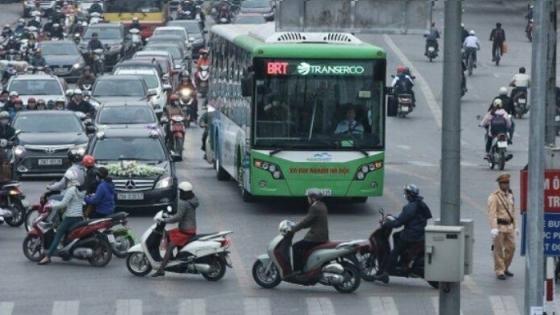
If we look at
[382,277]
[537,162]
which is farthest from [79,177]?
[537,162]

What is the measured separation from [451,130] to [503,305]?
5.85 meters

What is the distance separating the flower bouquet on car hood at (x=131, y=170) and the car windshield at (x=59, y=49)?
101 ft

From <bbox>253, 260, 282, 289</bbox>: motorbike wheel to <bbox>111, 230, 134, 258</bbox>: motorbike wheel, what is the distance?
272 cm

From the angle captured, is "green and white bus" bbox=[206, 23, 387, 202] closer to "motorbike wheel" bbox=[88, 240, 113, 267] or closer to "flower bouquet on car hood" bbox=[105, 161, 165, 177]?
"flower bouquet on car hood" bbox=[105, 161, 165, 177]

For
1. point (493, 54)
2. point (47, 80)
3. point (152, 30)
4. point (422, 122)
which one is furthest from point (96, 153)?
point (152, 30)

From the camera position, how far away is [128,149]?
29781 millimetres

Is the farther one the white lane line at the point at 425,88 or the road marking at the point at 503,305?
the white lane line at the point at 425,88

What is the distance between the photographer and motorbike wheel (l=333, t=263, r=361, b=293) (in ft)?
71.6

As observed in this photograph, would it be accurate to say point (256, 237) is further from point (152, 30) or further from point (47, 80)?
point (152, 30)

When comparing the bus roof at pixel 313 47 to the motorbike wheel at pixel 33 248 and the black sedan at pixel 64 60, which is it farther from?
the black sedan at pixel 64 60

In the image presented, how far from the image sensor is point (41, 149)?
114ft

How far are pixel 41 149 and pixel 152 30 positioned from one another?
129ft

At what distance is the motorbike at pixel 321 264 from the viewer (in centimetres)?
2178

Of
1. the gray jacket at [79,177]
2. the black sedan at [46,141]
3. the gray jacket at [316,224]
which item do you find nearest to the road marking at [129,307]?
the gray jacket at [316,224]
